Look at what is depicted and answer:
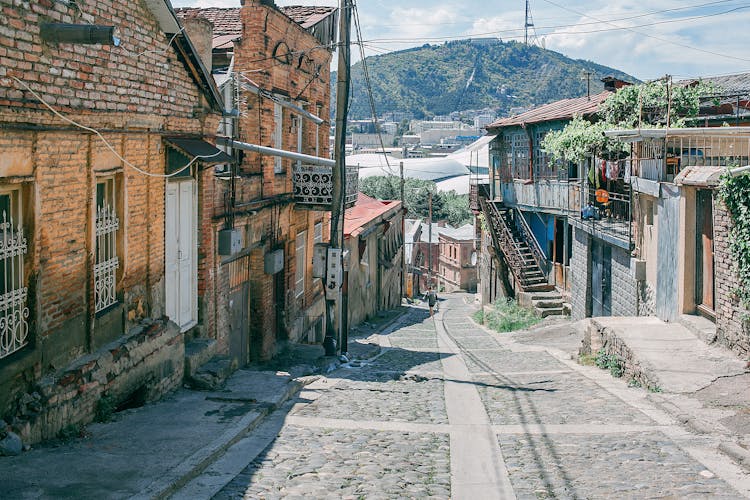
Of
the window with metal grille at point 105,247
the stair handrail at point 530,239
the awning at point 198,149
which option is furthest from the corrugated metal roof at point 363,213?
the window with metal grille at point 105,247

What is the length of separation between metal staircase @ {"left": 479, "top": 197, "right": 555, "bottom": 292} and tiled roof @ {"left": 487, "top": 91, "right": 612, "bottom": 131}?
356 cm

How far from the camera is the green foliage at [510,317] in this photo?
25.8 meters

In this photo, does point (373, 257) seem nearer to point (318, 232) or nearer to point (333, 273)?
point (318, 232)

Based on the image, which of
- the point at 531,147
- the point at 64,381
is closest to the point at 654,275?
the point at 64,381

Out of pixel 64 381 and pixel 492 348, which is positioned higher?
pixel 64 381

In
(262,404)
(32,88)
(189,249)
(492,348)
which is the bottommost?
(492,348)


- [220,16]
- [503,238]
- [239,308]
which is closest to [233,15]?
[220,16]

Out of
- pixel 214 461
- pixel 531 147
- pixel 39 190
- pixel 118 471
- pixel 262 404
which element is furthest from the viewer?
pixel 531 147

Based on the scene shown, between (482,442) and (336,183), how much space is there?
823cm

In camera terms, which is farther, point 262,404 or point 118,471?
point 262,404

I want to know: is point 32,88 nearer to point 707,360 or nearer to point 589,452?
point 589,452

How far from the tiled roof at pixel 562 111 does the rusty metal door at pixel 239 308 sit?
14.0m

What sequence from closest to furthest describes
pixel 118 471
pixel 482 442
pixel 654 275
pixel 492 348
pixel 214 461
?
pixel 118 471, pixel 214 461, pixel 482 442, pixel 654 275, pixel 492 348

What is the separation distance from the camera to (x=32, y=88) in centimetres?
669
